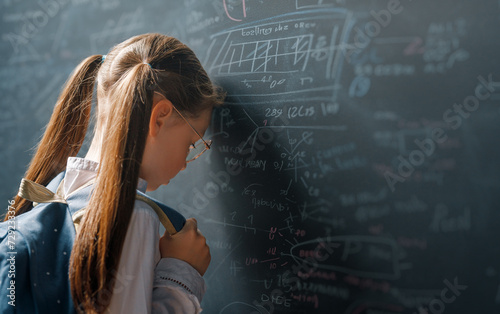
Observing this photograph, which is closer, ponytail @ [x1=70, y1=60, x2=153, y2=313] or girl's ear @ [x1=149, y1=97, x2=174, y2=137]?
ponytail @ [x1=70, y1=60, x2=153, y2=313]

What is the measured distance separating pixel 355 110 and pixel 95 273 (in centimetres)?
73

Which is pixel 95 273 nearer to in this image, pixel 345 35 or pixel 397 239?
pixel 397 239

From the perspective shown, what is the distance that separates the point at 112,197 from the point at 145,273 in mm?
179

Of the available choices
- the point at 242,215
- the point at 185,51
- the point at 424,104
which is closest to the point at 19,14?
the point at 185,51

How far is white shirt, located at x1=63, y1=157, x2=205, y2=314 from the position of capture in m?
0.92

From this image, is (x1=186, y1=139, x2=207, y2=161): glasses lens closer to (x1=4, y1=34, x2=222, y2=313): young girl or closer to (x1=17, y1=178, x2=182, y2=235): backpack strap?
(x1=4, y1=34, x2=222, y2=313): young girl

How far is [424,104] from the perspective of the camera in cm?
103

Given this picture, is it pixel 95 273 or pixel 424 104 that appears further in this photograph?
pixel 424 104

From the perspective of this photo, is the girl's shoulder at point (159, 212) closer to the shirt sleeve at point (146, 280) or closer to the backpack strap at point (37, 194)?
the shirt sleeve at point (146, 280)

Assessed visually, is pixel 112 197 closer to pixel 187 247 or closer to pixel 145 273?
pixel 145 273

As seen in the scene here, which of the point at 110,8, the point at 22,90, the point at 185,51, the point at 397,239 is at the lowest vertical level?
the point at 397,239

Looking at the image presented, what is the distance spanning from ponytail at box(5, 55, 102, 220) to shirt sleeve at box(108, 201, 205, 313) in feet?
1.50

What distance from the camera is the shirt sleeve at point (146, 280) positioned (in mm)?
922

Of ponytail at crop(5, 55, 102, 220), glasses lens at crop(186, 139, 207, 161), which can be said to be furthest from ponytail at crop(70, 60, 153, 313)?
glasses lens at crop(186, 139, 207, 161)
